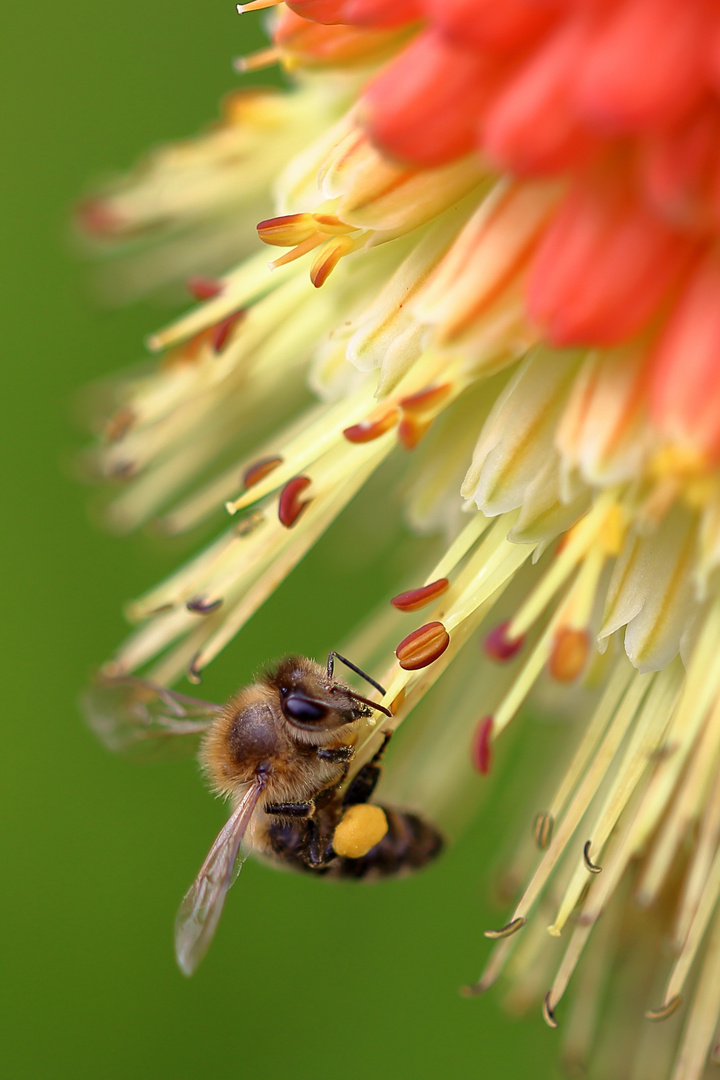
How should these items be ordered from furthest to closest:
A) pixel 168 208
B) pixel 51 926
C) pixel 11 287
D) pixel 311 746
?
pixel 11 287 < pixel 51 926 < pixel 168 208 < pixel 311 746

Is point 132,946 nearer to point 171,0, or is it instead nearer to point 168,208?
point 168,208

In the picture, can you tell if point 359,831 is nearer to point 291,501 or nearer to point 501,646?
point 501,646

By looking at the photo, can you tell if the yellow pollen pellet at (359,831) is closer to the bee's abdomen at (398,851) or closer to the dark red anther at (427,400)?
the bee's abdomen at (398,851)

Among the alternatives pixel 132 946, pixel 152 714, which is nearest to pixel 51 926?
pixel 132 946

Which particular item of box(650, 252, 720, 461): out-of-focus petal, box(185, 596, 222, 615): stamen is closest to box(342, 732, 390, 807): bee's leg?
box(185, 596, 222, 615): stamen

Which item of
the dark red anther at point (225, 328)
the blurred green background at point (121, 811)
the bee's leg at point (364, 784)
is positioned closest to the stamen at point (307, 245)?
the dark red anther at point (225, 328)

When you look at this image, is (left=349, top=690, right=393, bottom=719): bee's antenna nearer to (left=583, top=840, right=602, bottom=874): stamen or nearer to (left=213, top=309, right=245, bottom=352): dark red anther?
(left=583, top=840, right=602, bottom=874): stamen
